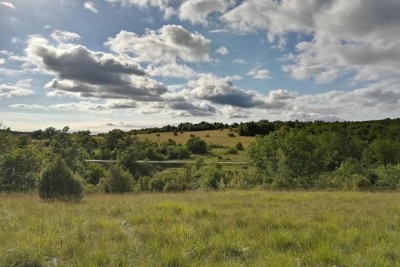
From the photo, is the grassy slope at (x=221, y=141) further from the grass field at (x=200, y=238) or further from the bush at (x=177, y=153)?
the grass field at (x=200, y=238)

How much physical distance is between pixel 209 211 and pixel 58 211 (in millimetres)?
4799

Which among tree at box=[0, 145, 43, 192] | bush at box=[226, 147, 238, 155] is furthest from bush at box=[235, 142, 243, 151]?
tree at box=[0, 145, 43, 192]

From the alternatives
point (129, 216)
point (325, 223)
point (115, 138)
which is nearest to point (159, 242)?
point (129, 216)

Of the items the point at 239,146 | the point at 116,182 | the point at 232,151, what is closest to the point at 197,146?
the point at 232,151

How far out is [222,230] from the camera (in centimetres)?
890

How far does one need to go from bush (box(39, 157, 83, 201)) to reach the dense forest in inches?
1.8

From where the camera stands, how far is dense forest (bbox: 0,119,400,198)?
27.9 meters

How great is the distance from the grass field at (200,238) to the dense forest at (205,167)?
312 inches

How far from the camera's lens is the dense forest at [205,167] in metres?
27.9

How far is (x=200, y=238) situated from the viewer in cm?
809

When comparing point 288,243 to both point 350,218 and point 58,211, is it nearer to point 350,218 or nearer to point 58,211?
point 350,218

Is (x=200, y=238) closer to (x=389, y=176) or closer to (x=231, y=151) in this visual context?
(x=389, y=176)

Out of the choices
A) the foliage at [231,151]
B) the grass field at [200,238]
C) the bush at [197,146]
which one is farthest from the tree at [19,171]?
the bush at [197,146]

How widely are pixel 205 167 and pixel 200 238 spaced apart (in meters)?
52.7
